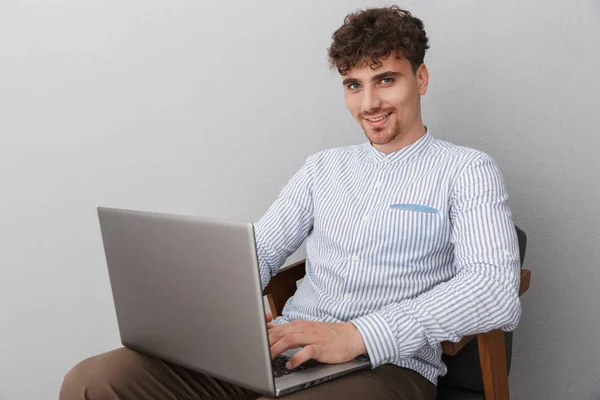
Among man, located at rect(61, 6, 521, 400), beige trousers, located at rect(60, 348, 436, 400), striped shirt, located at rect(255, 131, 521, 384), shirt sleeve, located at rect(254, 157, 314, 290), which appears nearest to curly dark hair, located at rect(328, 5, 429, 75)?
man, located at rect(61, 6, 521, 400)

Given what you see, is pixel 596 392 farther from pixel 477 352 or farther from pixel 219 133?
pixel 219 133

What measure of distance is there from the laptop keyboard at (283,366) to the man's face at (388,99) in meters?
0.62

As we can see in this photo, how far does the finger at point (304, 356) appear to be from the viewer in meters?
1.46

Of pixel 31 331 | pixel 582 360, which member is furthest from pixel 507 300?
pixel 31 331

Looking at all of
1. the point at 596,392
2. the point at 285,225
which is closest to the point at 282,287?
the point at 285,225

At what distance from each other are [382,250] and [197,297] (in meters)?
0.57

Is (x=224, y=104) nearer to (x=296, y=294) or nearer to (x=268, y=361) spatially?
(x=296, y=294)

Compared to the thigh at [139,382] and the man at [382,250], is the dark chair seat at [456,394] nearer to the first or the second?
the man at [382,250]

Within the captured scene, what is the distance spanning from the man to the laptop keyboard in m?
0.02

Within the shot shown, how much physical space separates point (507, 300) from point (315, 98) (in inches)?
43.0

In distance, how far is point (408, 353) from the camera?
1.54 m

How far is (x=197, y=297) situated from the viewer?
136 centimetres

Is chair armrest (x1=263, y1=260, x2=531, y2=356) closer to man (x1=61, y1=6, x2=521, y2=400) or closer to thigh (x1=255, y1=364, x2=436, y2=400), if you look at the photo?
man (x1=61, y1=6, x2=521, y2=400)

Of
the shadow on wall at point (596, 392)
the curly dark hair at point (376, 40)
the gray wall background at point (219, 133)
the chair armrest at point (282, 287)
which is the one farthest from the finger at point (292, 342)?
the shadow on wall at point (596, 392)
